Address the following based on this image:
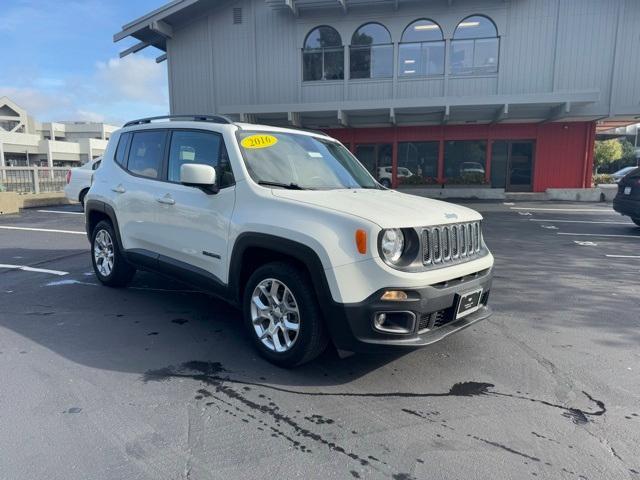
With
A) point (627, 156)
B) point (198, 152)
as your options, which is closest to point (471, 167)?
point (198, 152)

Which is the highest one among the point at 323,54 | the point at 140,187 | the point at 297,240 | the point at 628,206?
the point at 323,54

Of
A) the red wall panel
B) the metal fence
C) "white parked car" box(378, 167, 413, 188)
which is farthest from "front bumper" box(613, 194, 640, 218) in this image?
the metal fence

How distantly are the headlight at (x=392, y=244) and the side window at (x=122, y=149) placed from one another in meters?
A: 3.61

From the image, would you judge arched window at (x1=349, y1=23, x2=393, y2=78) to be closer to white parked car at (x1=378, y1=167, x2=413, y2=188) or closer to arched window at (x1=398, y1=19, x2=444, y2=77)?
arched window at (x1=398, y1=19, x2=444, y2=77)

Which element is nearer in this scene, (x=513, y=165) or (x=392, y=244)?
(x=392, y=244)

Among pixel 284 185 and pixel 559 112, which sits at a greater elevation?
pixel 559 112

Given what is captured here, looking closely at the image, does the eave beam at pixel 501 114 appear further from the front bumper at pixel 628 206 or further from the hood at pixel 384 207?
the hood at pixel 384 207

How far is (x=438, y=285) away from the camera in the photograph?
10.7 ft

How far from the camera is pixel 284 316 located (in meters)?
3.55

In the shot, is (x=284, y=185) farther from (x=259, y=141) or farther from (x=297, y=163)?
(x=259, y=141)

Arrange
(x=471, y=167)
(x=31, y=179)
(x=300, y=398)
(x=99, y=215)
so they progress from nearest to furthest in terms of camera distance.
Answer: (x=300, y=398) → (x=99, y=215) → (x=31, y=179) → (x=471, y=167)

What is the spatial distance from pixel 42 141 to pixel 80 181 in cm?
6549

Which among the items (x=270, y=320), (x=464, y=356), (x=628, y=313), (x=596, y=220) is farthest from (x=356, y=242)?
(x=596, y=220)

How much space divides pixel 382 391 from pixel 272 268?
1.21m
